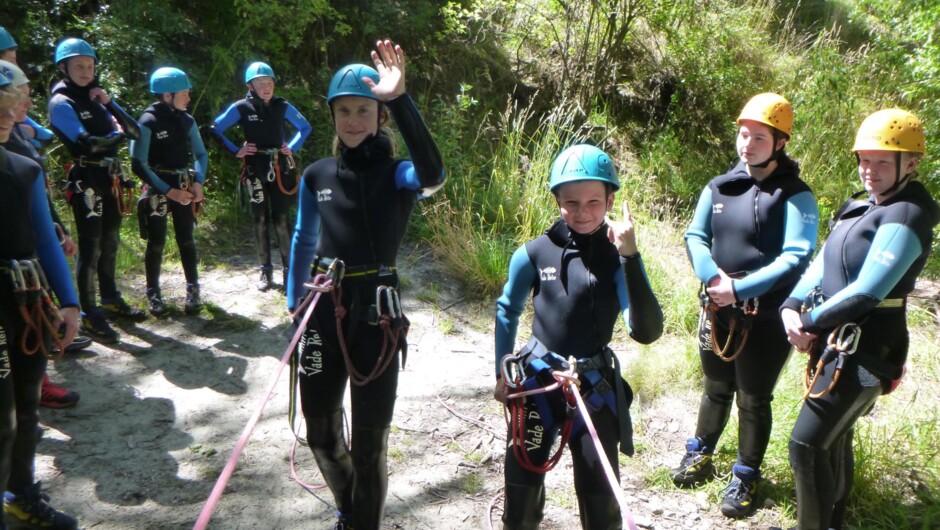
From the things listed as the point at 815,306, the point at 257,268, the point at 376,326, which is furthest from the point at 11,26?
the point at 815,306

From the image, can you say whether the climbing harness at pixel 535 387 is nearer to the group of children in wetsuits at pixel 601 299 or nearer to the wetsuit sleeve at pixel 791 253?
the group of children in wetsuits at pixel 601 299

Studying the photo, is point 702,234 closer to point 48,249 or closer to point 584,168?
point 584,168

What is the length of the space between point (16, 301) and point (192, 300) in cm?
315

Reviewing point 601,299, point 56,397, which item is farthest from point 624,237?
point 56,397

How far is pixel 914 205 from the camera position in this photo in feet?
8.96

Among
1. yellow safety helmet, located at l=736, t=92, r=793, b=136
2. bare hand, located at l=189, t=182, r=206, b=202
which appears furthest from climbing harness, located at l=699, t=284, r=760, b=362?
bare hand, located at l=189, t=182, r=206, b=202

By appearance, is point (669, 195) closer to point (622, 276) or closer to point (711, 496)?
point (711, 496)

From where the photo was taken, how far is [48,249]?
9.88ft

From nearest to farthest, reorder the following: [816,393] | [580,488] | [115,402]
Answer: [580,488] → [816,393] → [115,402]

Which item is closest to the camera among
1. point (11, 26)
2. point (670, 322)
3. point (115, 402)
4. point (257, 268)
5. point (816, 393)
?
point (816, 393)

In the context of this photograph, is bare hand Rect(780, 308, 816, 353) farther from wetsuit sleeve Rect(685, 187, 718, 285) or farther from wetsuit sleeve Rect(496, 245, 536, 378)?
wetsuit sleeve Rect(496, 245, 536, 378)

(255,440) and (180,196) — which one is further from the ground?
(180,196)

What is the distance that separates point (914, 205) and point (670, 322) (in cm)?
312

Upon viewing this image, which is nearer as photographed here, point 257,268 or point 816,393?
point 816,393
